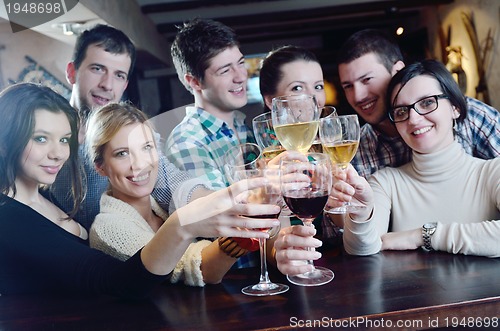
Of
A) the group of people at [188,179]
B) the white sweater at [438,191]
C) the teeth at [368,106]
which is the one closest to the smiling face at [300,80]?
the group of people at [188,179]

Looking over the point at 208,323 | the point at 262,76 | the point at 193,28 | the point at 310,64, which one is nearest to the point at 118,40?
the point at 193,28

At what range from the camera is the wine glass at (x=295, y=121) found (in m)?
0.74

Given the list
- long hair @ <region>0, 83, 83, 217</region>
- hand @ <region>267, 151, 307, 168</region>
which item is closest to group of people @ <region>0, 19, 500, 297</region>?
long hair @ <region>0, 83, 83, 217</region>

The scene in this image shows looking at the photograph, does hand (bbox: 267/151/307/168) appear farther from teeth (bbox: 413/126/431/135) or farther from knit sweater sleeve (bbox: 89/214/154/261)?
teeth (bbox: 413/126/431/135)

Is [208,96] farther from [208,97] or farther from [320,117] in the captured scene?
[320,117]

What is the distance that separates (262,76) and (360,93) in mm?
264

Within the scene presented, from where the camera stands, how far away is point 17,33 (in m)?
0.81

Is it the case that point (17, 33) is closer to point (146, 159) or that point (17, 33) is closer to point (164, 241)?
point (146, 159)

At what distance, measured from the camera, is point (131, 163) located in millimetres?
863

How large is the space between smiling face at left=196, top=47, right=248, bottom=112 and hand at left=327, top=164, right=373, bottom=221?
284 mm

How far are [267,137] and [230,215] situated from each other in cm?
24

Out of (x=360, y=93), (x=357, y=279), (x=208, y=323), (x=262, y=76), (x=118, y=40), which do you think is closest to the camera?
(x=208, y=323)

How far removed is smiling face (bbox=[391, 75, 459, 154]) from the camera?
0.98m

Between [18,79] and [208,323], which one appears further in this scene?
[18,79]
